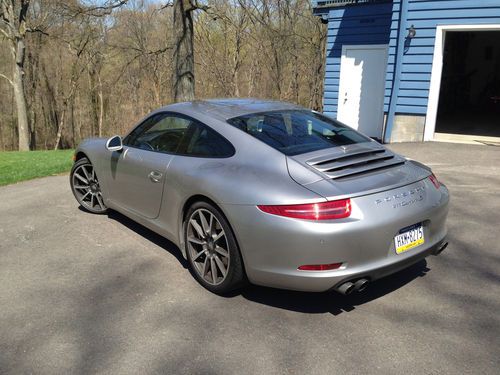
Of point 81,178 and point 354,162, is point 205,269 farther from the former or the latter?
point 81,178

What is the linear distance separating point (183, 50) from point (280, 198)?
910 cm

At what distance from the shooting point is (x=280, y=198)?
309 centimetres

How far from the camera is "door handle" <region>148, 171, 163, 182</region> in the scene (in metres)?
4.17

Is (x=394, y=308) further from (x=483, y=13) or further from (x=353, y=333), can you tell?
(x=483, y=13)

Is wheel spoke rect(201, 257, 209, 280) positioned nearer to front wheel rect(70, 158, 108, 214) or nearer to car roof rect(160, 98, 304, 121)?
car roof rect(160, 98, 304, 121)

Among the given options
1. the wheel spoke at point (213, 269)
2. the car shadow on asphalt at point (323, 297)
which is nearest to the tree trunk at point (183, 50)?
the wheel spoke at point (213, 269)

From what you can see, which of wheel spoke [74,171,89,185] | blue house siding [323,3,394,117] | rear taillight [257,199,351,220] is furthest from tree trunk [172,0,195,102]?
rear taillight [257,199,351,220]

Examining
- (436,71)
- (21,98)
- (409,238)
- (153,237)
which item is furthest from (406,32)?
(21,98)

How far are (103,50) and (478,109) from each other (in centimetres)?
1898

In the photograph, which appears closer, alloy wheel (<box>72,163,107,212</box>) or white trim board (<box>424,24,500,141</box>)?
alloy wheel (<box>72,163,107,212</box>)

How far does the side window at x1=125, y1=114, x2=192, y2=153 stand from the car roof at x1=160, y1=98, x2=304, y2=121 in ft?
0.37

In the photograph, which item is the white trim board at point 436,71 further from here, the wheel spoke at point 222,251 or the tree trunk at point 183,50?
the wheel spoke at point 222,251

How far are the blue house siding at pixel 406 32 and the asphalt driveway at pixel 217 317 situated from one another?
609 centimetres

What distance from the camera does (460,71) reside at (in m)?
18.3
